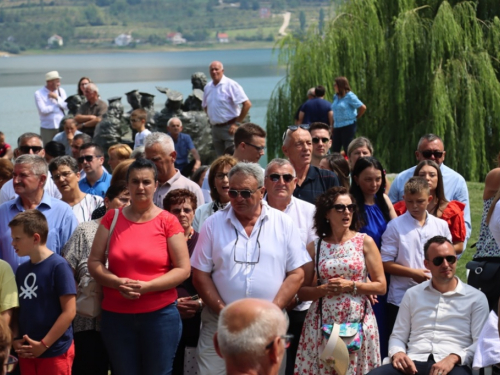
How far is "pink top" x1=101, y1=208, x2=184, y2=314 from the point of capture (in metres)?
5.98

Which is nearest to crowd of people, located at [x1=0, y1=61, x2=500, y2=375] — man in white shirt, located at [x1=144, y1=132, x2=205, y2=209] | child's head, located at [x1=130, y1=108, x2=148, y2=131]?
man in white shirt, located at [x1=144, y1=132, x2=205, y2=209]

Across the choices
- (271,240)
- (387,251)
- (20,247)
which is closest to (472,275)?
(387,251)

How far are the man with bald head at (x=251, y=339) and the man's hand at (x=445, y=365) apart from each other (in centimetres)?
274

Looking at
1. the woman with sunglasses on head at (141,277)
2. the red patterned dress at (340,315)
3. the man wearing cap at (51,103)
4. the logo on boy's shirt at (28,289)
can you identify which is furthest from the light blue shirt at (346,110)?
the logo on boy's shirt at (28,289)

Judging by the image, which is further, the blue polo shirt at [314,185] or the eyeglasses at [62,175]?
the eyeglasses at [62,175]

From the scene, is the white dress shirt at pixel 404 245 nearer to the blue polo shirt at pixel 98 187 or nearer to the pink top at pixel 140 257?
the pink top at pixel 140 257

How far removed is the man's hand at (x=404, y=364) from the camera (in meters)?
6.30

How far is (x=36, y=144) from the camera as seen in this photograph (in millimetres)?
9641

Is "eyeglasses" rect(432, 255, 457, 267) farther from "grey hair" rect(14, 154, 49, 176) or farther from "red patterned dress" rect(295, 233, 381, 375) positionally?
"grey hair" rect(14, 154, 49, 176)

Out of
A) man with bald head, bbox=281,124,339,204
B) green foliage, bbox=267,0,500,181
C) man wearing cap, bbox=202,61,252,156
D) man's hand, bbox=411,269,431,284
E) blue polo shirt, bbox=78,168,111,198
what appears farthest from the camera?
green foliage, bbox=267,0,500,181

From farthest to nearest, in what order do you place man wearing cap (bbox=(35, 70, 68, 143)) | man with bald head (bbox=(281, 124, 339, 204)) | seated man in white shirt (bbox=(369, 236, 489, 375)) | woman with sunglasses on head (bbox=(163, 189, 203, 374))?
1. man wearing cap (bbox=(35, 70, 68, 143))
2. man with bald head (bbox=(281, 124, 339, 204))
3. woman with sunglasses on head (bbox=(163, 189, 203, 374))
4. seated man in white shirt (bbox=(369, 236, 489, 375))

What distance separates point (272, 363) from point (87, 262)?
2.80m

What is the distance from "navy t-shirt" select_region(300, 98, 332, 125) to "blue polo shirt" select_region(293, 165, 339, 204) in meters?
8.21

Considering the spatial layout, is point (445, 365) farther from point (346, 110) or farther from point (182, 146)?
point (346, 110)
